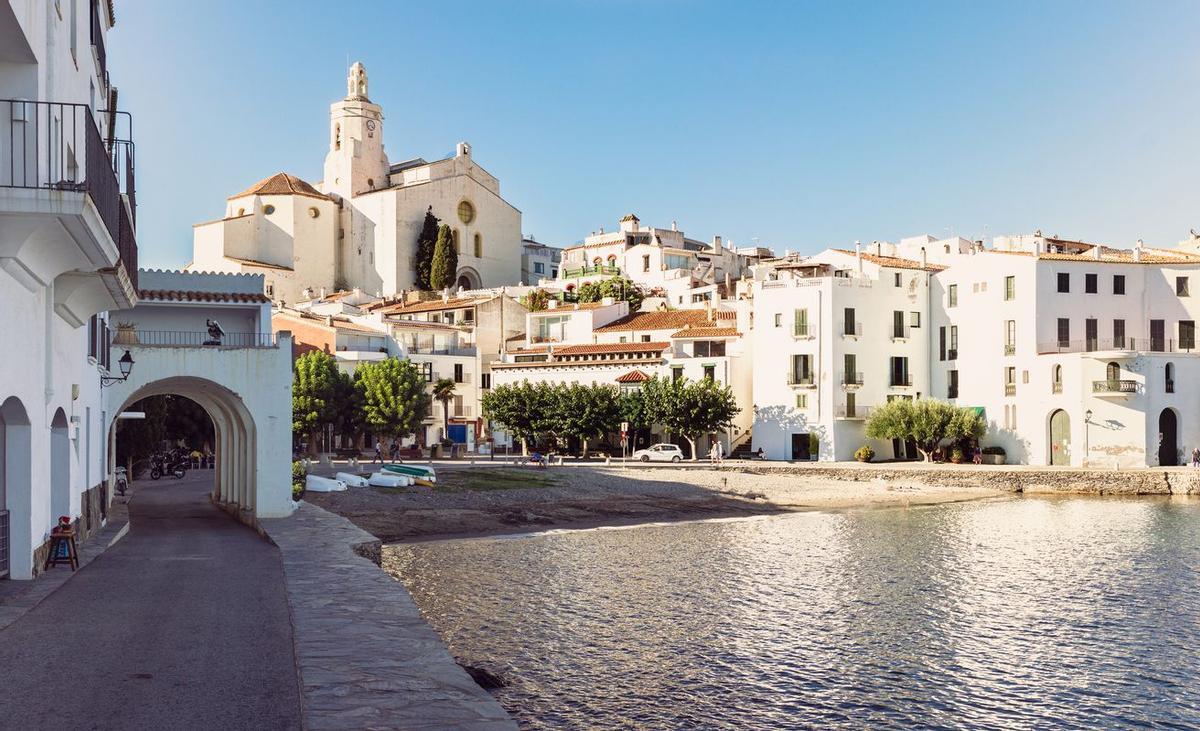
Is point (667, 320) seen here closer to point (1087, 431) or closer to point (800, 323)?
point (800, 323)

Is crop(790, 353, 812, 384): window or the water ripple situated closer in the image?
the water ripple

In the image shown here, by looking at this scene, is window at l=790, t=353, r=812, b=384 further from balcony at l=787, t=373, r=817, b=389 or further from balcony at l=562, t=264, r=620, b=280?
balcony at l=562, t=264, r=620, b=280

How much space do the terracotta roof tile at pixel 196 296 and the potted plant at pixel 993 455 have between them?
150ft

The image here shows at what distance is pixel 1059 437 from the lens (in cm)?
6000

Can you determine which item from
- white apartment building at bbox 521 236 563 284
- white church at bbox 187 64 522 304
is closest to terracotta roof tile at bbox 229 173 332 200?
white church at bbox 187 64 522 304

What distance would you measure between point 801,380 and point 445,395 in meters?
24.2

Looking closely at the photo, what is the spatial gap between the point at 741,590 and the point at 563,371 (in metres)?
50.3

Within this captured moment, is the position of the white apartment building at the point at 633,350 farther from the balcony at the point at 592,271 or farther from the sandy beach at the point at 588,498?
the balcony at the point at 592,271

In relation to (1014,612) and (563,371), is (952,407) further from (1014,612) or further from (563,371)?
(1014,612)

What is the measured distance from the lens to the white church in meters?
110

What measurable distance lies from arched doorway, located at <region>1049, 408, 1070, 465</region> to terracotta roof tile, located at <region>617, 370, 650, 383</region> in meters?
23.4

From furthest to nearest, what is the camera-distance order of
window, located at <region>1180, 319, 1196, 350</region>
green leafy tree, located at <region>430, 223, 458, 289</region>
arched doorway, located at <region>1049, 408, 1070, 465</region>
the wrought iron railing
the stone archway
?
green leafy tree, located at <region>430, 223, 458, 289</region> → window, located at <region>1180, 319, 1196, 350</region> → arched doorway, located at <region>1049, 408, 1070, 465</region> → the wrought iron railing → the stone archway

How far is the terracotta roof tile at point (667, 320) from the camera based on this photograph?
3039 inches

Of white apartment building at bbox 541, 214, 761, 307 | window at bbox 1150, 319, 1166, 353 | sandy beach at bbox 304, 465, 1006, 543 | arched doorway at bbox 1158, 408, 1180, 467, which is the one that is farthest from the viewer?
white apartment building at bbox 541, 214, 761, 307
